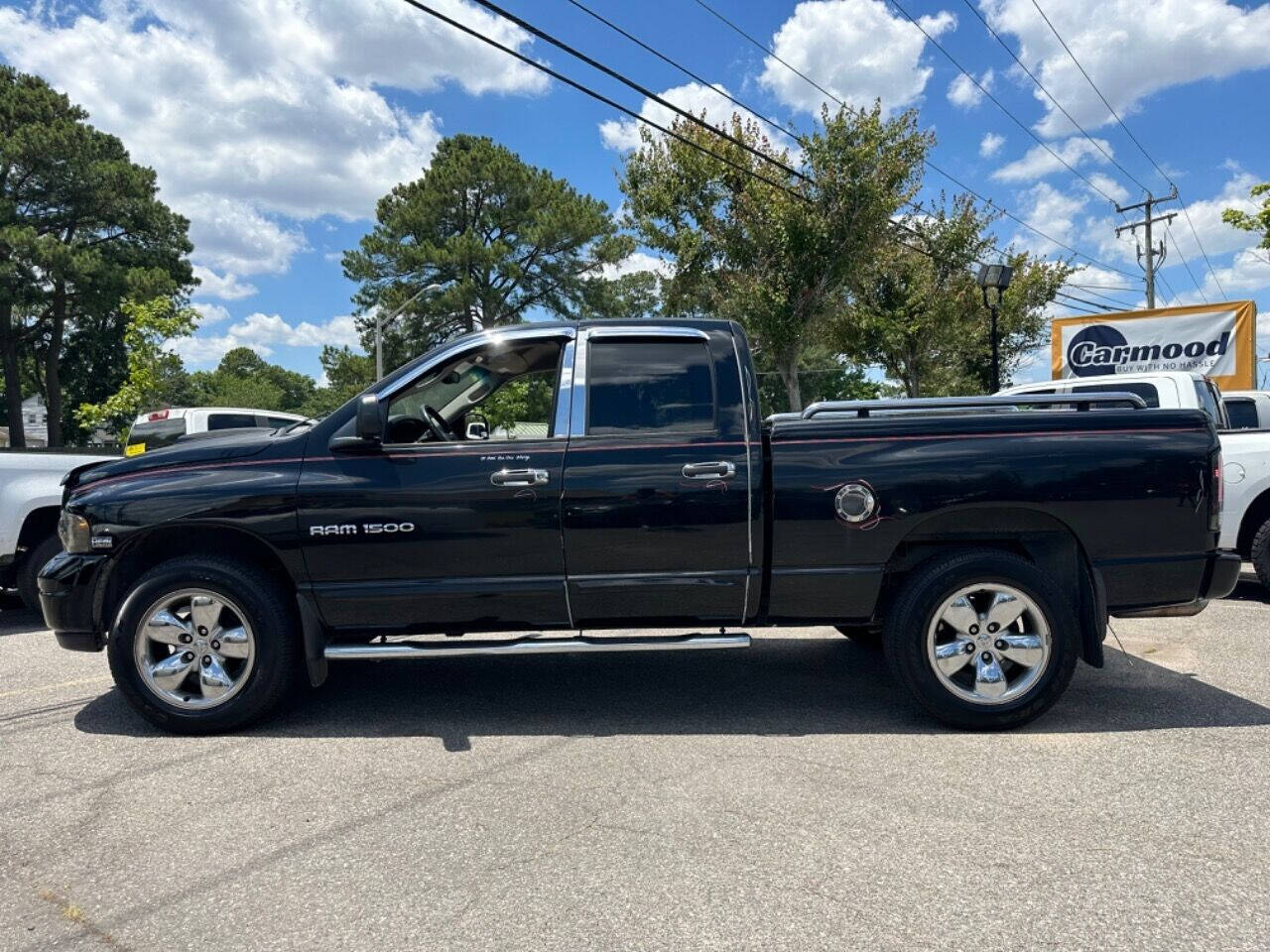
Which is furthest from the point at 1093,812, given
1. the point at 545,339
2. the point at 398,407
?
the point at 398,407

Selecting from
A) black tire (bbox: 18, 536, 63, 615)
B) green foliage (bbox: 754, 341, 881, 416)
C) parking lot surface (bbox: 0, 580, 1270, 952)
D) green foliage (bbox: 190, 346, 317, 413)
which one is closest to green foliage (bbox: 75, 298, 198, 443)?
black tire (bbox: 18, 536, 63, 615)

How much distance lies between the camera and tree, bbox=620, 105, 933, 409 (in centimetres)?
1706

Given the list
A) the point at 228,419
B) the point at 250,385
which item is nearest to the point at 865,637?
the point at 228,419

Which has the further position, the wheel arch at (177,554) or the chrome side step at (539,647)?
the wheel arch at (177,554)

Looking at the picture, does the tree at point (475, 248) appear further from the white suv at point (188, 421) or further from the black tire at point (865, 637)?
the black tire at point (865, 637)

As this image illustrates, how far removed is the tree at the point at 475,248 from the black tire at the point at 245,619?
33.5 m

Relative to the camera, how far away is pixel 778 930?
8.46ft

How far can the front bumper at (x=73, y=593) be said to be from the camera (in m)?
4.36

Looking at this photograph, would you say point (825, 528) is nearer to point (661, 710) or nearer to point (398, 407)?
point (661, 710)

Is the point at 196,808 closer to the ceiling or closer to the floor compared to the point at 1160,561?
closer to the floor

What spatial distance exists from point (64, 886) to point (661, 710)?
8.76 ft

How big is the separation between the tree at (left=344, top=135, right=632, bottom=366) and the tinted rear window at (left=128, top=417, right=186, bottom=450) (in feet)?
77.8

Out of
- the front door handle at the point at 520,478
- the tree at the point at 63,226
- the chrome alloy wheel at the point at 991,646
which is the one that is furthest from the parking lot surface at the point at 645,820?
the tree at the point at 63,226

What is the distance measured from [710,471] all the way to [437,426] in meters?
1.51
